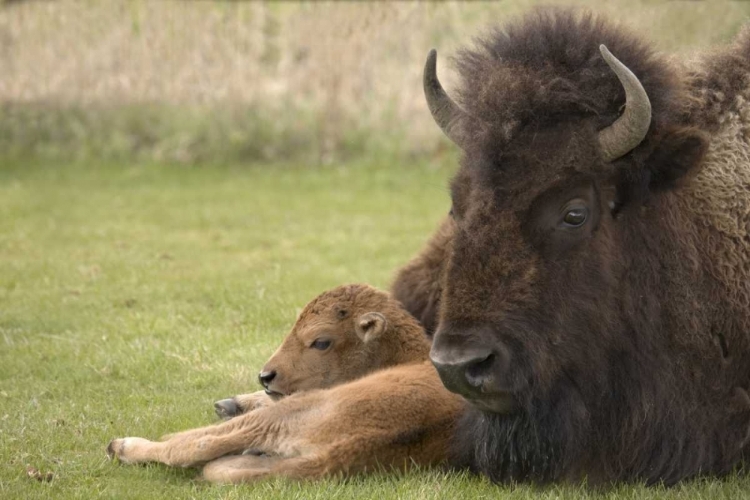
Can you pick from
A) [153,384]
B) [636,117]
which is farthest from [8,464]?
[636,117]

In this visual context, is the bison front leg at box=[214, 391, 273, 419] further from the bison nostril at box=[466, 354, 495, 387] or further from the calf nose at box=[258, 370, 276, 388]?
the bison nostril at box=[466, 354, 495, 387]

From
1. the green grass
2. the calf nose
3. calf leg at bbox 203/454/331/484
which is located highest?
the calf nose

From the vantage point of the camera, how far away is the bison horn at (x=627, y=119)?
5.21m

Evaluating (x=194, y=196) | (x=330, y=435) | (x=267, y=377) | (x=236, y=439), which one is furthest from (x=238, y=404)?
(x=194, y=196)

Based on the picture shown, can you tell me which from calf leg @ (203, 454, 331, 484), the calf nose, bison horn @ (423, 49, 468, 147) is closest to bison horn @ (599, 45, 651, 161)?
bison horn @ (423, 49, 468, 147)

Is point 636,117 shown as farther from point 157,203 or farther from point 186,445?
point 157,203

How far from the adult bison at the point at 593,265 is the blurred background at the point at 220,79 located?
41.2ft

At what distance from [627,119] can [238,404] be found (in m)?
3.07

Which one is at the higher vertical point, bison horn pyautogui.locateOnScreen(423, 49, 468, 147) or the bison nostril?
bison horn pyautogui.locateOnScreen(423, 49, 468, 147)

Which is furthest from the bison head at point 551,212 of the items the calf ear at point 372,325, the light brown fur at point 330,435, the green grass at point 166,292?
the calf ear at point 372,325

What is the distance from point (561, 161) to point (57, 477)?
304 centimetres

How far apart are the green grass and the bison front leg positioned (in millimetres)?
149

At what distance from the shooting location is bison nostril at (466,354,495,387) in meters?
5.02

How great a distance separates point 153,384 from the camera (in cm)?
753
